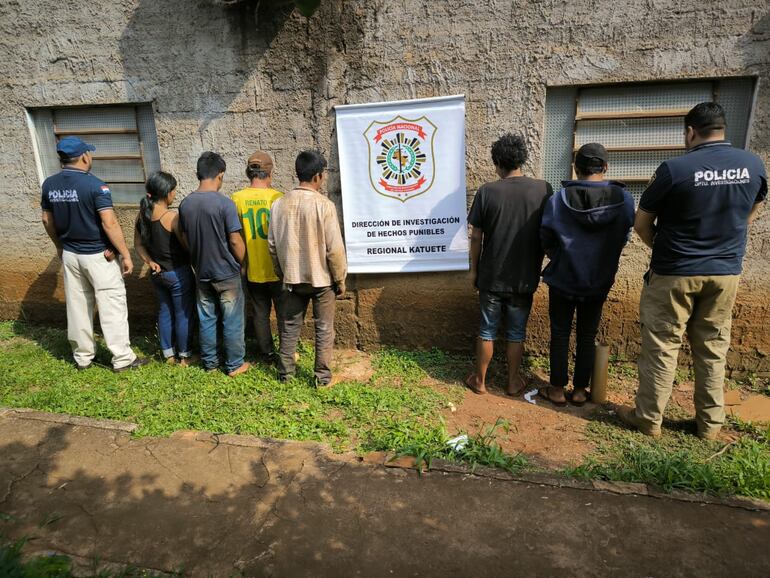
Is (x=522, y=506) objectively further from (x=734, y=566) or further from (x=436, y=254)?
(x=436, y=254)

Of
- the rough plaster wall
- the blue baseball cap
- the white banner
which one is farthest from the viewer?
the white banner

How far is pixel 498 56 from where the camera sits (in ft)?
13.4

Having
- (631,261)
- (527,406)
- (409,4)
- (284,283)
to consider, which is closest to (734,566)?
(527,406)

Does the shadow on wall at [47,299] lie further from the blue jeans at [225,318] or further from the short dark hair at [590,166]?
the short dark hair at [590,166]

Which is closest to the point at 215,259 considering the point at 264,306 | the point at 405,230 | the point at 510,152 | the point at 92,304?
the point at 264,306

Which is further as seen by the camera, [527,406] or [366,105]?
[366,105]

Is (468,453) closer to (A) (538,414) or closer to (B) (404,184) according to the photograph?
(A) (538,414)

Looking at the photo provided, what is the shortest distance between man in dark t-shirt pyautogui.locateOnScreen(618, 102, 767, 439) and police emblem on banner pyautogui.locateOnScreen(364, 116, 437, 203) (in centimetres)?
182

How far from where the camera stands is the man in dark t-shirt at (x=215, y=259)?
4.12 m

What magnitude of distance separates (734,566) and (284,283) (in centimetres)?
327

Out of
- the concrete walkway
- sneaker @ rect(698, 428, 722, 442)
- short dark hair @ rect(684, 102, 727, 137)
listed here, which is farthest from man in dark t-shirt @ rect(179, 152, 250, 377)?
sneaker @ rect(698, 428, 722, 442)

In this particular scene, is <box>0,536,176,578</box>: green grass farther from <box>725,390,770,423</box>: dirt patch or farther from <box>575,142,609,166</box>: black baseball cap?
<box>725,390,770,423</box>: dirt patch

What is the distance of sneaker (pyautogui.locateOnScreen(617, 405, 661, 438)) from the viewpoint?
3.40 m

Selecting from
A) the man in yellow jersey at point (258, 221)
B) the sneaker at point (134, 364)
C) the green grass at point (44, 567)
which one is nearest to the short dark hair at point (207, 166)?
the man in yellow jersey at point (258, 221)
